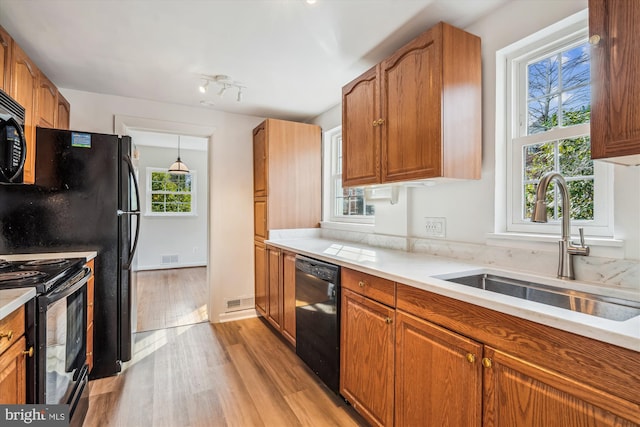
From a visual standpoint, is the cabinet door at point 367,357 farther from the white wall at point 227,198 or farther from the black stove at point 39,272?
the white wall at point 227,198

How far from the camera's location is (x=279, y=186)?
322cm

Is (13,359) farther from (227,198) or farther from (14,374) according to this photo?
(227,198)

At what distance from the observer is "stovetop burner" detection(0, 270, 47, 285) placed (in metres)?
1.35

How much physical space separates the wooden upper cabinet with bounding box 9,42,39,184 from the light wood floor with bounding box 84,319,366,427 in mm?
1556

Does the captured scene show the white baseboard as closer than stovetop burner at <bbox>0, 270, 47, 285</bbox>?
No

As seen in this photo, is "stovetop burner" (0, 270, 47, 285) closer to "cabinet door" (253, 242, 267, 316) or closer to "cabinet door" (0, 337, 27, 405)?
"cabinet door" (0, 337, 27, 405)

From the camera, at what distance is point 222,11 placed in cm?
169

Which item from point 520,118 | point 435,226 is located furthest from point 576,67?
point 435,226

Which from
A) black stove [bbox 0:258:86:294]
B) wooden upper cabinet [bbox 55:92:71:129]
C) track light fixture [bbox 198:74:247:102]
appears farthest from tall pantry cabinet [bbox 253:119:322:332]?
wooden upper cabinet [bbox 55:92:71:129]

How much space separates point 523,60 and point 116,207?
9.19 ft

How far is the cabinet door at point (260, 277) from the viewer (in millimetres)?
3217

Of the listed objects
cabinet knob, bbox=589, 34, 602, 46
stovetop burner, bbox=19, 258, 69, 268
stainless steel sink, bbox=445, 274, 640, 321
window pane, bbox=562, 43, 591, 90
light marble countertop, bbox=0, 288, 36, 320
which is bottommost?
stainless steel sink, bbox=445, 274, 640, 321

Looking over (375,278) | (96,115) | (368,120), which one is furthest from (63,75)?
(375,278)

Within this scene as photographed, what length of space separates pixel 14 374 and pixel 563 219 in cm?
224
